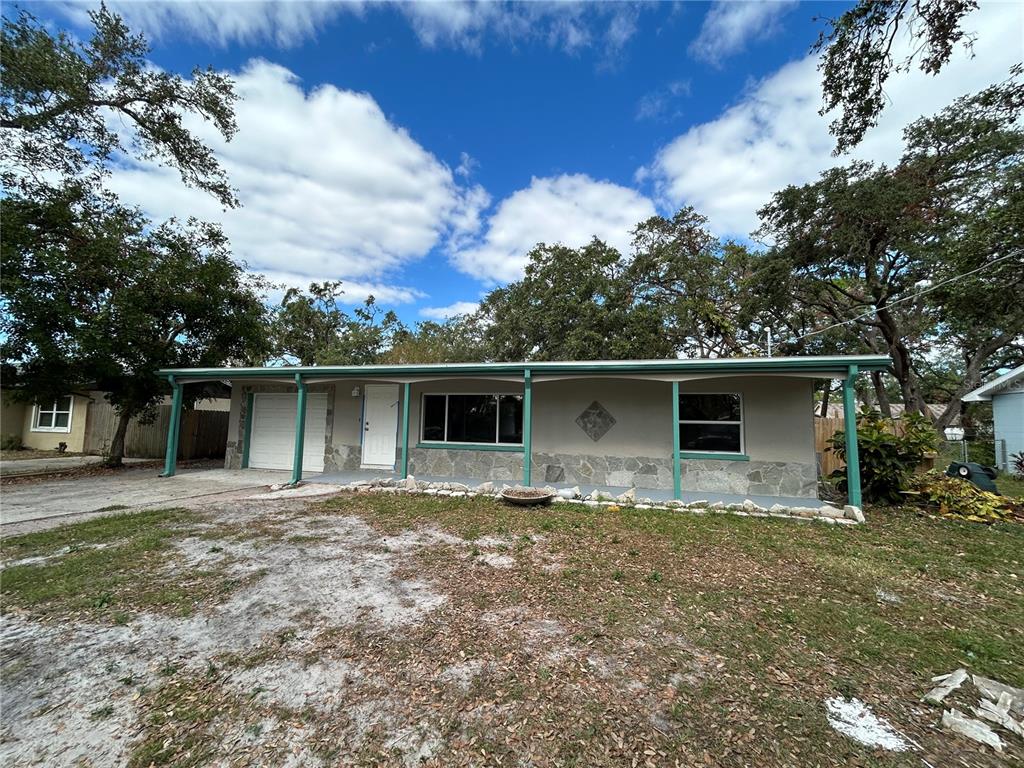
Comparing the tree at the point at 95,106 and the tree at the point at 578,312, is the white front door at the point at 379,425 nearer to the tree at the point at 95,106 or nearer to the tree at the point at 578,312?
the tree at the point at 95,106

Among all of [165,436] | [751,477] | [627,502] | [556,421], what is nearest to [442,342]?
[165,436]

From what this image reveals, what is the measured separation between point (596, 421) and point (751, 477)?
9.56 feet

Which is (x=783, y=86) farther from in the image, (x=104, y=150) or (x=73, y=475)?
(x=73, y=475)

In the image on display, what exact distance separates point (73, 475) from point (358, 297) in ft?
54.9

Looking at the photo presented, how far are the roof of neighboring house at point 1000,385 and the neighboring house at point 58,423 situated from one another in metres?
25.8

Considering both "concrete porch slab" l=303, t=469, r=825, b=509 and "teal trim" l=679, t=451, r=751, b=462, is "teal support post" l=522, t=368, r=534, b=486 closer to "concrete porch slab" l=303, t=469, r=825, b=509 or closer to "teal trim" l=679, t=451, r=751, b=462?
"concrete porch slab" l=303, t=469, r=825, b=509

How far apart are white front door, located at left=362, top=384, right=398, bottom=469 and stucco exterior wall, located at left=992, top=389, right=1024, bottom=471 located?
16901mm

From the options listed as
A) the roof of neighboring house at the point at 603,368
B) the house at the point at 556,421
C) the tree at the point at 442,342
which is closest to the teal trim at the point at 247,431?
the house at the point at 556,421

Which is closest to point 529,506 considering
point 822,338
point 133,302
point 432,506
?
point 432,506

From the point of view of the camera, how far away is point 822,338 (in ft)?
55.3

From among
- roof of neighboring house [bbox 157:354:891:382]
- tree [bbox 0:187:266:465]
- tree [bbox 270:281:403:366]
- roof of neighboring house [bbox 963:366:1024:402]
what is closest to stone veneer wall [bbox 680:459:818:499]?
roof of neighboring house [bbox 157:354:891:382]

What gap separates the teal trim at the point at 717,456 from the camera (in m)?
7.94

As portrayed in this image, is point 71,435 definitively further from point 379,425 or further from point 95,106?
point 379,425

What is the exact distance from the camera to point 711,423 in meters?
8.19
